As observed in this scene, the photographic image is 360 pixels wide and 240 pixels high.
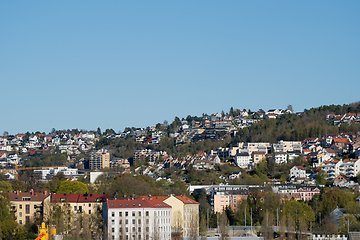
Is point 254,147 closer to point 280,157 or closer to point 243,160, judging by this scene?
point 243,160

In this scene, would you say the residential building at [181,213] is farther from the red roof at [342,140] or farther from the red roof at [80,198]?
the red roof at [342,140]

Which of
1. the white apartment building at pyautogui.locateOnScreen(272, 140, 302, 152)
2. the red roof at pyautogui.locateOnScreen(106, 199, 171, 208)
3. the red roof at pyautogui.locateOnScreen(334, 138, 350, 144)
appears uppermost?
the red roof at pyautogui.locateOnScreen(334, 138, 350, 144)

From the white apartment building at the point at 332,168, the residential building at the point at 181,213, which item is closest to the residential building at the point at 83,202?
the residential building at the point at 181,213

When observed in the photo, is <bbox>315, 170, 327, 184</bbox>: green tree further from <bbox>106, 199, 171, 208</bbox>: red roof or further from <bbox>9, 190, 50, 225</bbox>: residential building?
<bbox>9, 190, 50, 225</bbox>: residential building

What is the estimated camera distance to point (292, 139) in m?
168

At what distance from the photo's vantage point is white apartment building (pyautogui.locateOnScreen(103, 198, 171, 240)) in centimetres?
6544

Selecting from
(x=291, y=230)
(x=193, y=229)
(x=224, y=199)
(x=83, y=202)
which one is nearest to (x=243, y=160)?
(x=224, y=199)

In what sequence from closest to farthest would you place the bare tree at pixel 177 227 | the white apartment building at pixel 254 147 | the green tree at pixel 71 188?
the bare tree at pixel 177 227, the green tree at pixel 71 188, the white apartment building at pixel 254 147

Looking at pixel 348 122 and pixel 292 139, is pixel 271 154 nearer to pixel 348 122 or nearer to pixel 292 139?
pixel 292 139

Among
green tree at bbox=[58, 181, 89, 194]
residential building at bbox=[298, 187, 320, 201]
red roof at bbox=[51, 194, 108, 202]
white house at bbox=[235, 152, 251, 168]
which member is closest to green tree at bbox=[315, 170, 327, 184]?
residential building at bbox=[298, 187, 320, 201]

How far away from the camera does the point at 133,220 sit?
220 feet

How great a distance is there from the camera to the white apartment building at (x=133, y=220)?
65.4m

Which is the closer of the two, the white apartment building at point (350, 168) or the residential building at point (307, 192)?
the residential building at point (307, 192)

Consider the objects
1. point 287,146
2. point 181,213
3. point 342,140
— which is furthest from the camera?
point 287,146
